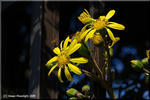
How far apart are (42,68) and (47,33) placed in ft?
0.80

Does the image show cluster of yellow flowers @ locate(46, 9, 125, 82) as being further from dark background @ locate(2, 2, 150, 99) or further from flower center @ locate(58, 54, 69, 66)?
dark background @ locate(2, 2, 150, 99)

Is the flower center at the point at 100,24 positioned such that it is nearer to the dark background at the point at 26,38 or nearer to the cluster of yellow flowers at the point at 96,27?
the cluster of yellow flowers at the point at 96,27

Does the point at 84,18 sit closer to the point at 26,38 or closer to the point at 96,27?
the point at 96,27

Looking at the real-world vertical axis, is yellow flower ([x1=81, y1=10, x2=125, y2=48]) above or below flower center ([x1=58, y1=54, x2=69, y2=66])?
above

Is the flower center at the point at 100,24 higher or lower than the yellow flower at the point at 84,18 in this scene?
lower

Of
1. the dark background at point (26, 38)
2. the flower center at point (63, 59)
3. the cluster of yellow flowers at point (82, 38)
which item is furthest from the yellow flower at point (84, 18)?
the dark background at point (26, 38)

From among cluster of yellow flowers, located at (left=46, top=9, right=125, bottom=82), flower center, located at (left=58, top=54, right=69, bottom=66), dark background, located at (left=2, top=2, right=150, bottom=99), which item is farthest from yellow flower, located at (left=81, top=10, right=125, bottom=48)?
dark background, located at (left=2, top=2, right=150, bottom=99)

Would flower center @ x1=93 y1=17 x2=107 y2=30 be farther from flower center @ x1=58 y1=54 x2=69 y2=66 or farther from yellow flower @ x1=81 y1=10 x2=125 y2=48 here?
flower center @ x1=58 y1=54 x2=69 y2=66

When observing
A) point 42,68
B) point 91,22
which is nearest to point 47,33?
point 42,68

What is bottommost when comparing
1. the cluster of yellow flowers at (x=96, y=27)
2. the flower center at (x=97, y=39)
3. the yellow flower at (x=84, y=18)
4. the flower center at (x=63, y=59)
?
the flower center at (x=63, y=59)

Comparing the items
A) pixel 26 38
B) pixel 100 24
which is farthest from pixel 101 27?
pixel 26 38

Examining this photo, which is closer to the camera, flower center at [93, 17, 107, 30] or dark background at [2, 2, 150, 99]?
flower center at [93, 17, 107, 30]

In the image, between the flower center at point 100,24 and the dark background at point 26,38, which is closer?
the flower center at point 100,24

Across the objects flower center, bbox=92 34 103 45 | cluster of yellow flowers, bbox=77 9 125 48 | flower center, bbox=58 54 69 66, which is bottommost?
flower center, bbox=58 54 69 66
